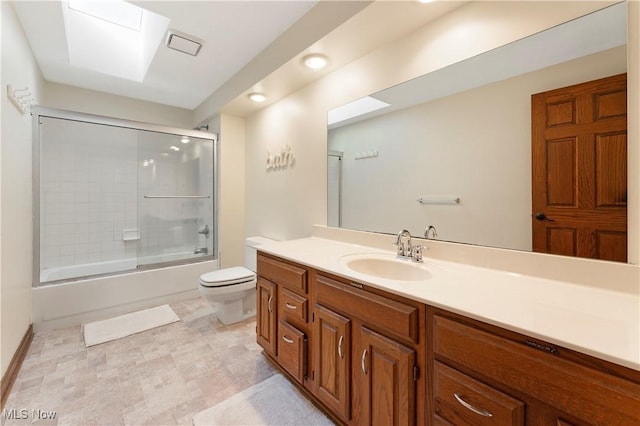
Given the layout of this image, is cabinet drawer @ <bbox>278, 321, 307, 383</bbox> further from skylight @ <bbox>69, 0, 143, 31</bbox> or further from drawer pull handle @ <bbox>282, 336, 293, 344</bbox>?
skylight @ <bbox>69, 0, 143, 31</bbox>

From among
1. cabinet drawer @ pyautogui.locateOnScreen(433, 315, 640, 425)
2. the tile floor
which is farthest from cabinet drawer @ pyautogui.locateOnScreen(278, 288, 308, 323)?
cabinet drawer @ pyautogui.locateOnScreen(433, 315, 640, 425)

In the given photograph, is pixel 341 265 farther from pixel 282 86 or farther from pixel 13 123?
pixel 13 123

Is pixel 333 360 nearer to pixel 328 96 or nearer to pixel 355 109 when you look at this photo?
pixel 355 109

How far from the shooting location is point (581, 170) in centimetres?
106

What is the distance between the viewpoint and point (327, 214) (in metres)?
2.18

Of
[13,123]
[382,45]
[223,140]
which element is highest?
[382,45]

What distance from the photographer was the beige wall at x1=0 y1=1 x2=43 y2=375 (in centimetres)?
159

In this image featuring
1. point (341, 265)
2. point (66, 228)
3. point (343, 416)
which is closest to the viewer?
point (343, 416)

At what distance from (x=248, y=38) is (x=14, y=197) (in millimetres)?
2015

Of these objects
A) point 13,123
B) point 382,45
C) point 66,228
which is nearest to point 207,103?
point 13,123

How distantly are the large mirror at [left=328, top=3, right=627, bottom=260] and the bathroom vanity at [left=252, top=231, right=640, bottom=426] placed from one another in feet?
0.95

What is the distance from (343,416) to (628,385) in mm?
1042

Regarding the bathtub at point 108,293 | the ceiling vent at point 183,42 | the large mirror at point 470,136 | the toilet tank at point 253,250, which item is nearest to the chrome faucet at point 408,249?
the large mirror at point 470,136

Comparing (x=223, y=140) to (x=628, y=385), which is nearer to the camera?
(x=628, y=385)
